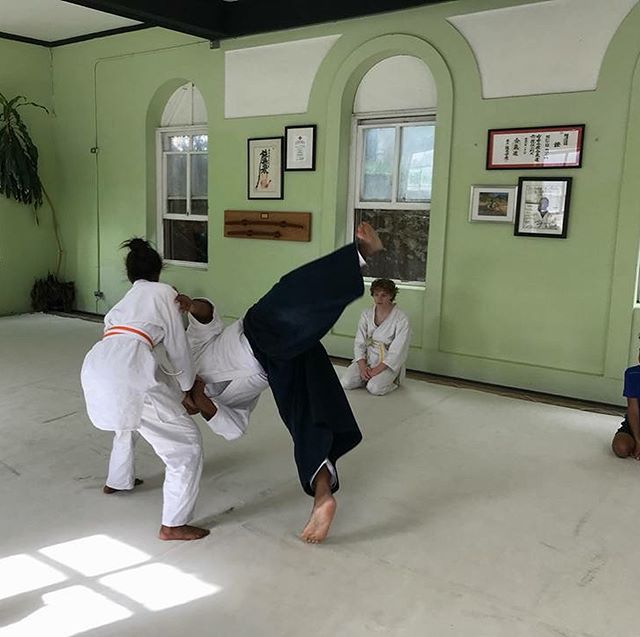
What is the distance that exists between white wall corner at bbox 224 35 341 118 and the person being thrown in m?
3.50

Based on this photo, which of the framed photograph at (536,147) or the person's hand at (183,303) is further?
the framed photograph at (536,147)

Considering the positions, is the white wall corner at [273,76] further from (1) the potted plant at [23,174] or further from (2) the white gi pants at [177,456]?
(2) the white gi pants at [177,456]

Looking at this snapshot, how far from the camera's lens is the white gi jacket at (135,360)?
260cm

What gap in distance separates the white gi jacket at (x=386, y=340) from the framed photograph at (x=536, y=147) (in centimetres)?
134

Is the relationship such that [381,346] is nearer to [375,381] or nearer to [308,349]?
[375,381]

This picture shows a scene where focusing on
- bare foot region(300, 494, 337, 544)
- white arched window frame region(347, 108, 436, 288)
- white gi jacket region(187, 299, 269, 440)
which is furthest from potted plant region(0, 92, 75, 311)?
bare foot region(300, 494, 337, 544)

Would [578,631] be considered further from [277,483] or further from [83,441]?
[83,441]

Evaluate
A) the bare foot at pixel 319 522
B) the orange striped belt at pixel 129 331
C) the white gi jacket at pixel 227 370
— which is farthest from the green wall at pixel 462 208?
the orange striped belt at pixel 129 331

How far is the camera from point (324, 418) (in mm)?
2734

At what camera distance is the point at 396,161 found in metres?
5.66

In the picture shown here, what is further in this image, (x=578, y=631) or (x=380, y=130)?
(x=380, y=130)

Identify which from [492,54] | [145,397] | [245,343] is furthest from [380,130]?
[145,397]

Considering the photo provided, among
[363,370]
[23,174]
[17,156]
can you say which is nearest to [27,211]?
[23,174]

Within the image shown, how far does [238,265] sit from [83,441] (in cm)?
305
